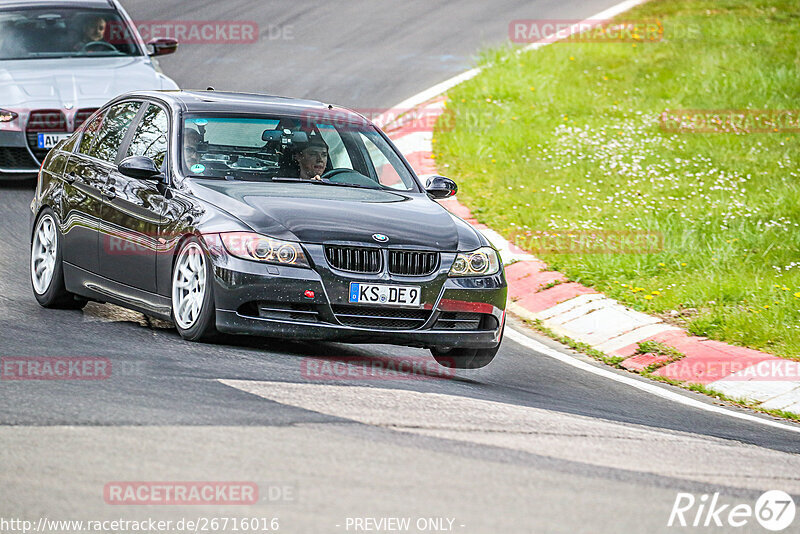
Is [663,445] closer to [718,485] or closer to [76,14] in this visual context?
[718,485]

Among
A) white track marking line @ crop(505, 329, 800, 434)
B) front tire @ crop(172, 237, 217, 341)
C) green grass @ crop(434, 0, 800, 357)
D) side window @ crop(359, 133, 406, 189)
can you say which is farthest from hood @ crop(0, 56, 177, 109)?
front tire @ crop(172, 237, 217, 341)

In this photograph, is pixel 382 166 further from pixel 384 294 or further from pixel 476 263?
pixel 384 294

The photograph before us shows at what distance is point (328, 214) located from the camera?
812 centimetres

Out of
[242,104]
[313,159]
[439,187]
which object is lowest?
[439,187]

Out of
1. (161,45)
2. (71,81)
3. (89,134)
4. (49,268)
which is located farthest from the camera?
(161,45)

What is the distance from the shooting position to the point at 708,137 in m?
16.7

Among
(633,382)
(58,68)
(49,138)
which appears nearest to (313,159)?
(633,382)

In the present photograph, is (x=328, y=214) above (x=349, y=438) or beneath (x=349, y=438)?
above

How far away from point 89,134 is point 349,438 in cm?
467

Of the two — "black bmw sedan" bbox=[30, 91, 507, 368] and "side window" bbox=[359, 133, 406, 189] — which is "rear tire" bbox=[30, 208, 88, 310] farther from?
"side window" bbox=[359, 133, 406, 189]

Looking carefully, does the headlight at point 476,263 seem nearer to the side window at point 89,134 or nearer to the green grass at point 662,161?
the green grass at point 662,161

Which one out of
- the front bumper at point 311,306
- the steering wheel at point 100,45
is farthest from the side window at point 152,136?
the steering wheel at point 100,45

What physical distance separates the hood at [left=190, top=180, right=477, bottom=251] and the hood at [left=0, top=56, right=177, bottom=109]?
17.5ft

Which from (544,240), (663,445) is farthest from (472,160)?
(663,445)
